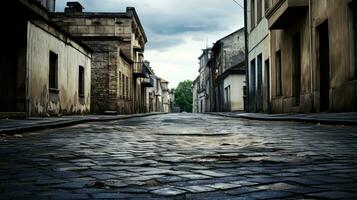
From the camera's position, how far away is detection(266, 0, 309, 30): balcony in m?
15.4

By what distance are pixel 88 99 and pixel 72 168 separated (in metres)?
20.9

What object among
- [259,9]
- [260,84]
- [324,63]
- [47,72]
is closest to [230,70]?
[260,84]

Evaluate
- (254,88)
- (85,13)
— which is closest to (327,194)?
(254,88)

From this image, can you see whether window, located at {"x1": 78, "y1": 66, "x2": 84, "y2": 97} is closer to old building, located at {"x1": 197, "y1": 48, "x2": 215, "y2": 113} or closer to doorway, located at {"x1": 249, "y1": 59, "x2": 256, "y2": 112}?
doorway, located at {"x1": 249, "y1": 59, "x2": 256, "y2": 112}

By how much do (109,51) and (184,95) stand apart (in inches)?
3972

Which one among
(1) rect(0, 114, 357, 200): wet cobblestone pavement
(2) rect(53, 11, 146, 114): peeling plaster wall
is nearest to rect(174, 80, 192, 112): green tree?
(2) rect(53, 11, 146, 114): peeling plaster wall

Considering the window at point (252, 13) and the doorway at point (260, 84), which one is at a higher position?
the window at point (252, 13)

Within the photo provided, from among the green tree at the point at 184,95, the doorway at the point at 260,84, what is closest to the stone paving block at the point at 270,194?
the doorway at the point at 260,84

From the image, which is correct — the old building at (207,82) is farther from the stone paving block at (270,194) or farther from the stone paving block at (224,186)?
the stone paving block at (270,194)

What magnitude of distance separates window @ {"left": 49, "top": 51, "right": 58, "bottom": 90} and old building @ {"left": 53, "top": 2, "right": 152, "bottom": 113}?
10.0 meters

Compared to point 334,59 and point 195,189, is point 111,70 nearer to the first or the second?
point 334,59

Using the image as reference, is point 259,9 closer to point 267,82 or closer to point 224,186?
point 267,82

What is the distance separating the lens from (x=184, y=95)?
424 ft

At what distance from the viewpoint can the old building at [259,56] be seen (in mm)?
22391
